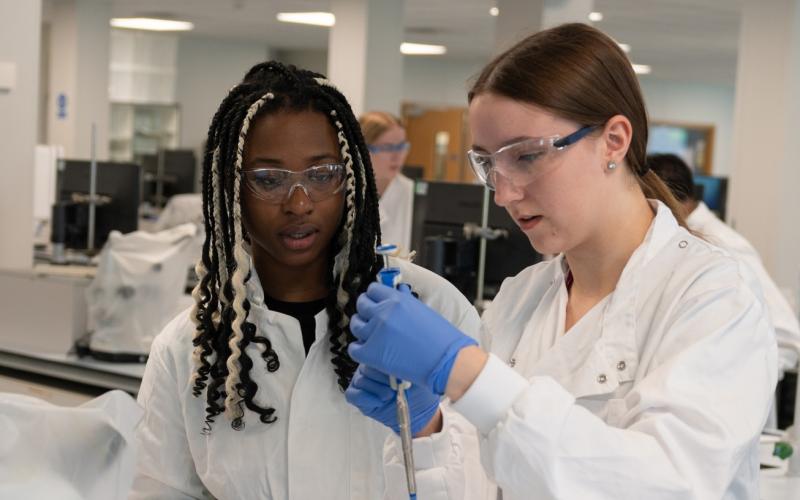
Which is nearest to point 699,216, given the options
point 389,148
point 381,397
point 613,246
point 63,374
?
point 389,148

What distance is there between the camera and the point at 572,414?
3.69ft

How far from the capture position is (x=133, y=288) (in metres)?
3.71

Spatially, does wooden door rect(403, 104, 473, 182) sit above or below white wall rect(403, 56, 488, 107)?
below

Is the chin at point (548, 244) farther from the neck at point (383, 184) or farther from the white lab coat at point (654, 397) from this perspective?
the neck at point (383, 184)

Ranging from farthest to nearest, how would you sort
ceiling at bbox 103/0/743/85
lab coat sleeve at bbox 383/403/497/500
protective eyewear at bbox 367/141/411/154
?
1. ceiling at bbox 103/0/743/85
2. protective eyewear at bbox 367/141/411/154
3. lab coat sleeve at bbox 383/403/497/500

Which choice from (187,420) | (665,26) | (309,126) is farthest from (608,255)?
(665,26)

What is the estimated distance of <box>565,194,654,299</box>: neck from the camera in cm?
138

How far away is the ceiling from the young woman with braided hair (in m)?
6.56

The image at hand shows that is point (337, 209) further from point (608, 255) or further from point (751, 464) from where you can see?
point (751, 464)

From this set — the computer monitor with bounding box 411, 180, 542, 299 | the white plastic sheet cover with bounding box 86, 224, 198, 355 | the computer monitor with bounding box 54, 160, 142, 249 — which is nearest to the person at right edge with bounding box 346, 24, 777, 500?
the computer monitor with bounding box 411, 180, 542, 299

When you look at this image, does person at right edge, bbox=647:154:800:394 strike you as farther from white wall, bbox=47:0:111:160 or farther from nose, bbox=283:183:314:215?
white wall, bbox=47:0:111:160

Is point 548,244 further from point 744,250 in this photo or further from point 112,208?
point 112,208

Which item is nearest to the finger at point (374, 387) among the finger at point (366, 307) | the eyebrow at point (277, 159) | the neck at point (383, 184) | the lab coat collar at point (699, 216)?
the finger at point (366, 307)

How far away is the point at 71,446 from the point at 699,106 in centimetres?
1482
